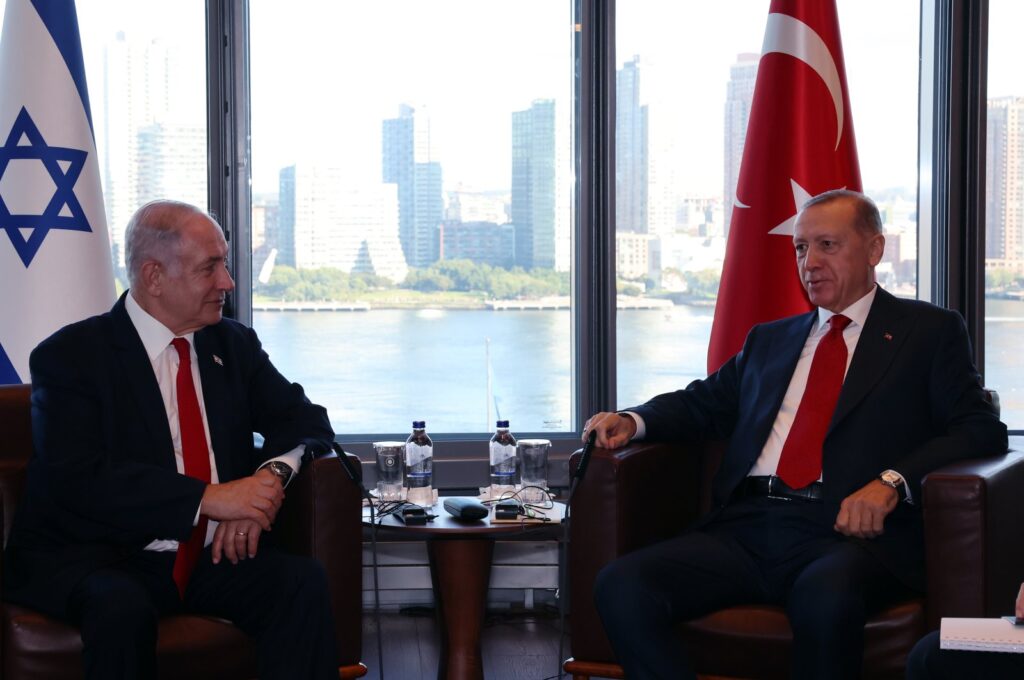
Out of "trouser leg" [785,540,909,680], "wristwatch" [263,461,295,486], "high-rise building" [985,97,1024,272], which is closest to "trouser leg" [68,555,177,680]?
"wristwatch" [263,461,295,486]

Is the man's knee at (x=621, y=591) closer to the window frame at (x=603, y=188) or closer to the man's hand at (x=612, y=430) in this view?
the man's hand at (x=612, y=430)

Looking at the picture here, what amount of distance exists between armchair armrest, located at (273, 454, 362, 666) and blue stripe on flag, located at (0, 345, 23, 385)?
4.23 ft

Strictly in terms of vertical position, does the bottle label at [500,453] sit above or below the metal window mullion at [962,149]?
below

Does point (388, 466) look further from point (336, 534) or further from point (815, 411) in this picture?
point (815, 411)

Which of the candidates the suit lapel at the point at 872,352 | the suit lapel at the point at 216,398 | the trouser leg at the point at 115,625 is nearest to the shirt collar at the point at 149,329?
the suit lapel at the point at 216,398

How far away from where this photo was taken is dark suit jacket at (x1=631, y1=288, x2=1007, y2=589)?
98.2 inches

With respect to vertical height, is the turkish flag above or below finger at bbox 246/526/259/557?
above

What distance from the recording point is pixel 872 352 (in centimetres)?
267

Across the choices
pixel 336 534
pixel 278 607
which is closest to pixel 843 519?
pixel 336 534

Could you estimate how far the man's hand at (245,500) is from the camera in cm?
237

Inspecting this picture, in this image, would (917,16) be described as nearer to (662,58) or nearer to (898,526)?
(662,58)

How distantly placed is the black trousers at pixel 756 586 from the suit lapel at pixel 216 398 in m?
0.96

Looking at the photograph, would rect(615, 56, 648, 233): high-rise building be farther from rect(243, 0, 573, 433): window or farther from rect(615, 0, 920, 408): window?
rect(243, 0, 573, 433): window

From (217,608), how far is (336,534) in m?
0.31
